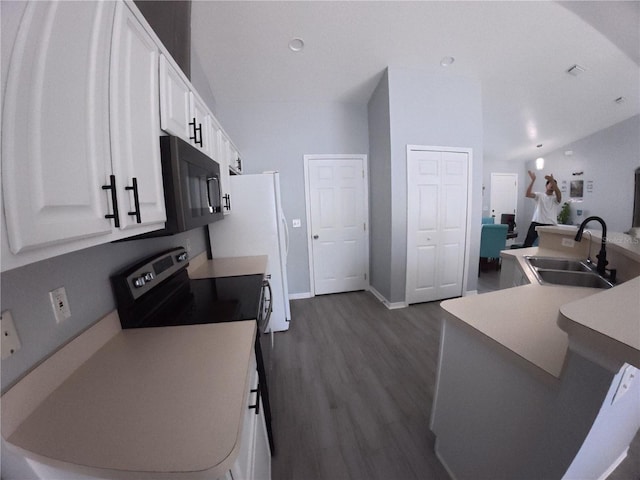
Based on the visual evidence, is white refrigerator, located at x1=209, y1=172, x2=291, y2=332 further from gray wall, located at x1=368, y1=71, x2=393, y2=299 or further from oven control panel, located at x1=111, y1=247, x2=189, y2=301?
gray wall, located at x1=368, y1=71, x2=393, y2=299

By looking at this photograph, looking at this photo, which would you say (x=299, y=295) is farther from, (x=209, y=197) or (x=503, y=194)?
(x=503, y=194)

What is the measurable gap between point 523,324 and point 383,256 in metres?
2.10

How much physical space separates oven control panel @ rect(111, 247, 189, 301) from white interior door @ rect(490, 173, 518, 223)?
7.98 m

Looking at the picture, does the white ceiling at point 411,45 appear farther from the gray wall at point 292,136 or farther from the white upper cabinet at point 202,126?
the white upper cabinet at point 202,126

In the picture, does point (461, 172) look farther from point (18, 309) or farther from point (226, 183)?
point (18, 309)

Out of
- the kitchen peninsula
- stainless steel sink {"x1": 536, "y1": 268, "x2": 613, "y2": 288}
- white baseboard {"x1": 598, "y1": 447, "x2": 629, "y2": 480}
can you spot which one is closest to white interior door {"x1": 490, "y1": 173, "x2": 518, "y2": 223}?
stainless steel sink {"x1": 536, "y1": 268, "x2": 613, "y2": 288}

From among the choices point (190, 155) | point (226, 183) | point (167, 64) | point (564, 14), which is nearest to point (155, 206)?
point (190, 155)

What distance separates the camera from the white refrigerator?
2.26 meters

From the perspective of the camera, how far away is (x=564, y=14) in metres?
2.03

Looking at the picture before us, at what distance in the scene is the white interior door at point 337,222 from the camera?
3.13 m

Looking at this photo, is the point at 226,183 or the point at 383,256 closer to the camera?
the point at 226,183

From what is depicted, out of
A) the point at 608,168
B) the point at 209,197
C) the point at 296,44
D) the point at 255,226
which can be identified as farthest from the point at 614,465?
the point at 608,168

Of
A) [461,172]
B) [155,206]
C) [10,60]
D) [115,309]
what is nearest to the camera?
[10,60]

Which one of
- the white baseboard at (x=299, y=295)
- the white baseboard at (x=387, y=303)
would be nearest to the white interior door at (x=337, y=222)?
the white baseboard at (x=299, y=295)
